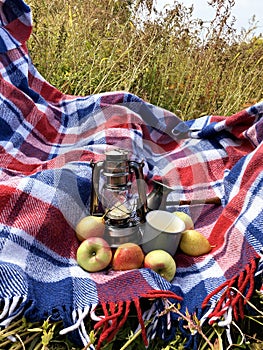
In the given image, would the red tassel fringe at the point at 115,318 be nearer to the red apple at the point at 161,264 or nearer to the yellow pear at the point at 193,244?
the red apple at the point at 161,264

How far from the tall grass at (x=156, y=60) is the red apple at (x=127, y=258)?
5.06ft

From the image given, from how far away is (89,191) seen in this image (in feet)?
5.49

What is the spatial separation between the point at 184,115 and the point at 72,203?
146cm

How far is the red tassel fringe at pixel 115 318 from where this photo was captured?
1161 millimetres

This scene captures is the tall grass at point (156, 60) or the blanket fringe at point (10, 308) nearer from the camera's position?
the blanket fringe at point (10, 308)

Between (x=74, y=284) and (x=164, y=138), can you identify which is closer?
(x=74, y=284)

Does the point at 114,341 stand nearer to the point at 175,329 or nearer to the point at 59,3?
the point at 175,329

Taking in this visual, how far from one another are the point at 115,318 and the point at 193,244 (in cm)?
42

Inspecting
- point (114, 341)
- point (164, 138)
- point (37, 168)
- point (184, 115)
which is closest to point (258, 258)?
point (114, 341)

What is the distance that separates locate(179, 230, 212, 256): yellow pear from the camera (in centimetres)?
149

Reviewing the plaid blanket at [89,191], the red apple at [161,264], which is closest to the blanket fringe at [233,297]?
the plaid blanket at [89,191]

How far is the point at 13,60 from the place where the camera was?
2398 mm

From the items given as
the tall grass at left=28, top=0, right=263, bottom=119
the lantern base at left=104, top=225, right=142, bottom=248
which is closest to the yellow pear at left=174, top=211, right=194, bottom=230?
the lantern base at left=104, top=225, right=142, bottom=248

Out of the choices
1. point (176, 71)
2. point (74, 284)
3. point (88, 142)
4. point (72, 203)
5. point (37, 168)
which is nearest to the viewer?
point (74, 284)
